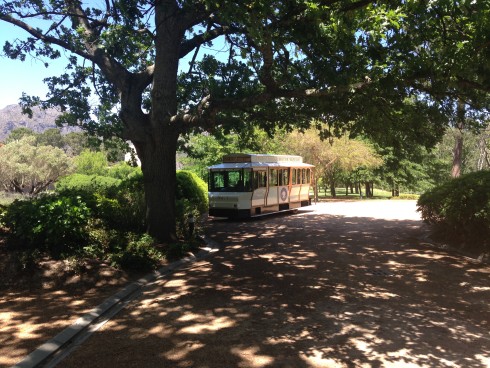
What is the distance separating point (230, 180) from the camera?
761 inches

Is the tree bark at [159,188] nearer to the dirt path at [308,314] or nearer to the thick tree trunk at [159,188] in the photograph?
the thick tree trunk at [159,188]

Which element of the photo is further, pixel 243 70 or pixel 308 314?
pixel 243 70

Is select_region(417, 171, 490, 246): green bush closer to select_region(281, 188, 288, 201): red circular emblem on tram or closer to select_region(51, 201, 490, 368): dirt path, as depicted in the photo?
select_region(51, 201, 490, 368): dirt path

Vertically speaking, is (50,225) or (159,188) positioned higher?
(159,188)

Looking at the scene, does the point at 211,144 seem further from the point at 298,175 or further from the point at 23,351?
the point at 23,351

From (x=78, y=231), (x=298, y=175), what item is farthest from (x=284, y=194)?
(x=78, y=231)

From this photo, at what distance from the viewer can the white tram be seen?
1892 centimetres

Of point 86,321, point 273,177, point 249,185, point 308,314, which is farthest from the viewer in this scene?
point 273,177

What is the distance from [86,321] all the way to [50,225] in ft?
10.1

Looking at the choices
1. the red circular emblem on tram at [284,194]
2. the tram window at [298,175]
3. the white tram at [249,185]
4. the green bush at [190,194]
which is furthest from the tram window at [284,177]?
the green bush at [190,194]

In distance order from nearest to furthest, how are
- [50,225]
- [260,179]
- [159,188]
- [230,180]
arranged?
[50,225] → [159,188] → [230,180] → [260,179]

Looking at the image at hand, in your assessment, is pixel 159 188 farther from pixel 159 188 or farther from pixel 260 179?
pixel 260 179

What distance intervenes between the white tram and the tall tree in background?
396 centimetres

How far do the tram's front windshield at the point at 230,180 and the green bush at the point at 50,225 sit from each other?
10568 millimetres
